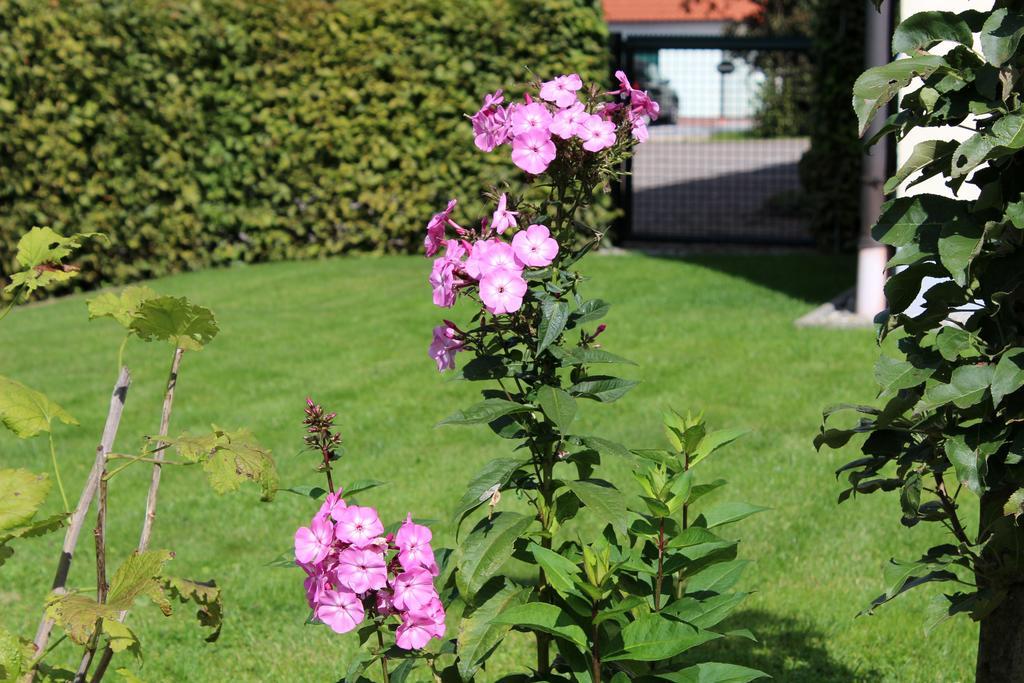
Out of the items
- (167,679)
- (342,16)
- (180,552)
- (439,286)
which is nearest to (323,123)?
(342,16)

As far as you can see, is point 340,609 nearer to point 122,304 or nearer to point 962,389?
point 122,304

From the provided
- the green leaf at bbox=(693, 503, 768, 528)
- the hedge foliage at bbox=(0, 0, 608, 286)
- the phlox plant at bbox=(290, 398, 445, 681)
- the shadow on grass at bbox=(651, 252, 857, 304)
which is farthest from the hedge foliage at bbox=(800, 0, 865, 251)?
the phlox plant at bbox=(290, 398, 445, 681)

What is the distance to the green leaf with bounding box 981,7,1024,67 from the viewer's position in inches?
76.2

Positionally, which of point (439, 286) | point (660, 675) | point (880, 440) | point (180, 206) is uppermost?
point (439, 286)

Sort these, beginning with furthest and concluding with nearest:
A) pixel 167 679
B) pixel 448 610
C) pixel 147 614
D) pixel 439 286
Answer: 1. pixel 147 614
2. pixel 167 679
3. pixel 448 610
4. pixel 439 286

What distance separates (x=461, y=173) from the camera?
35.2 ft

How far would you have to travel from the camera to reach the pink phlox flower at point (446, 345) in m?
2.21

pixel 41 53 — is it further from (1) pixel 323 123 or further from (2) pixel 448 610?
(2) pixel 448 610

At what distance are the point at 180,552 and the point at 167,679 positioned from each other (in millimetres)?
1037

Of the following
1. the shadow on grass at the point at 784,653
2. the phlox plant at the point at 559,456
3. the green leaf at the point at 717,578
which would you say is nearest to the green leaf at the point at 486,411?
the phlox plant at the point at 559,456

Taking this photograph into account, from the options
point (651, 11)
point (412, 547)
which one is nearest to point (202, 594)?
point (412, 547)

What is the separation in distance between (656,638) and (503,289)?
666mm

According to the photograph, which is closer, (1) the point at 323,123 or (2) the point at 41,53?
(2) the point at 41,53

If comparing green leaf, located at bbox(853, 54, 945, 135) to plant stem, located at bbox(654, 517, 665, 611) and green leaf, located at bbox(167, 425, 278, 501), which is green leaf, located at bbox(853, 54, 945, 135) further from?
green leaf, located at bbox(167, 425, 278, 501)
